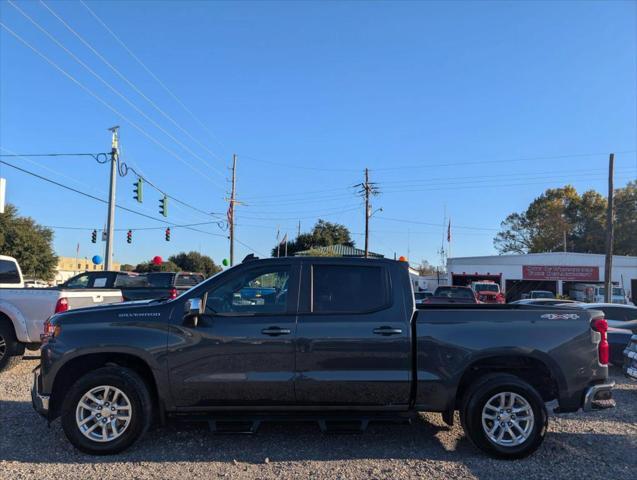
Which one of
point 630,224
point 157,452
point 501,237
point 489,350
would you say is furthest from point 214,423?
point 501,237

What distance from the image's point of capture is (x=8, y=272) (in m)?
11.4

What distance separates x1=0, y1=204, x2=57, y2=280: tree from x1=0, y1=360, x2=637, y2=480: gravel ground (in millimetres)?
44243

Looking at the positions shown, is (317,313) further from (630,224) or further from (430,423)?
(630,224)

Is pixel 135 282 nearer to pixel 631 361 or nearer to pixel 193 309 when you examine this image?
pixel 193 309

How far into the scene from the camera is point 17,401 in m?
6.97

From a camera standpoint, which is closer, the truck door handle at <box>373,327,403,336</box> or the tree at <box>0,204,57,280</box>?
the truck door handle at <box>373,327,403,336</box>

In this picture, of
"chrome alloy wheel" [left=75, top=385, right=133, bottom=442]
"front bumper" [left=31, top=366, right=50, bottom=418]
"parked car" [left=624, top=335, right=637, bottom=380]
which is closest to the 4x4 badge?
"parked car" [left=624, top=335, right=637, bottom=380]

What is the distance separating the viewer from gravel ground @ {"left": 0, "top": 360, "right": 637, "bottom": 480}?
471cm

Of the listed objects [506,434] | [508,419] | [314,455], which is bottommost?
[314,455]

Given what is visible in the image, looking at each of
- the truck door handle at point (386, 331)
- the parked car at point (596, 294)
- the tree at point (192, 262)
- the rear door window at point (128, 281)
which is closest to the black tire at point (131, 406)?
the truck door handle at point (386, 331)

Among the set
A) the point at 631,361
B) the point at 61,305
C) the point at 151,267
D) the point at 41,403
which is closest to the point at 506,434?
the point at 631,361

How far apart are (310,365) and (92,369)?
7.35 ft

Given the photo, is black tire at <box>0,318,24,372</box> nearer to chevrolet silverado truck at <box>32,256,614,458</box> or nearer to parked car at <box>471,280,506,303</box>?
chevrolet silverado truck at <box>32,256,614,458</box>

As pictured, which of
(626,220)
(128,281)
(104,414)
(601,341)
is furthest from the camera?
(626,220)
